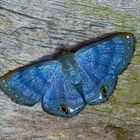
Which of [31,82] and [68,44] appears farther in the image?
[68,44]

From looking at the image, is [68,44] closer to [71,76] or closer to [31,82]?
[71,76]

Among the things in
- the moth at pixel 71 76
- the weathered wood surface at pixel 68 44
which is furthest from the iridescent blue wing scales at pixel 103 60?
the weathered wood surface at pixel 68 44

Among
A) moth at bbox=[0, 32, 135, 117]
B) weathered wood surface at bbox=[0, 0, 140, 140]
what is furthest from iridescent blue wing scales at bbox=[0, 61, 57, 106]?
weathered wood surface at bbox=[0, 0, 140, 140]

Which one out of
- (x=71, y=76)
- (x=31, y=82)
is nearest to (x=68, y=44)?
(x=71, y=76)

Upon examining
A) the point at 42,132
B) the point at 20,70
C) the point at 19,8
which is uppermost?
the point at 19,8

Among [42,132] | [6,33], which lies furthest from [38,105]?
[6,33]

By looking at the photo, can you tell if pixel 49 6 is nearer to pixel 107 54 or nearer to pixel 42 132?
pixel 107 54
